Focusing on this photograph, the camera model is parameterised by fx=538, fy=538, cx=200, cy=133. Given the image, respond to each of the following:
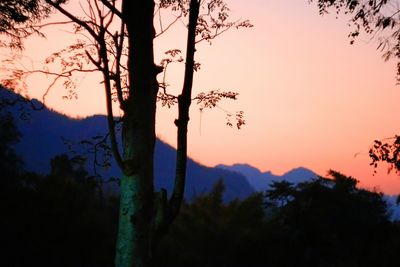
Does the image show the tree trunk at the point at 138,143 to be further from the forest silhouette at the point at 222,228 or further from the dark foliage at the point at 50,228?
the forest silhouette at the point at 222,228

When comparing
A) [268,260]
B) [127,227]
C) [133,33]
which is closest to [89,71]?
[133,33]

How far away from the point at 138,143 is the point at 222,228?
23841mm

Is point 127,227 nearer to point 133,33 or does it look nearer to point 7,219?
point 133,33

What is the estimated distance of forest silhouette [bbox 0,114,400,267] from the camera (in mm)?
21750

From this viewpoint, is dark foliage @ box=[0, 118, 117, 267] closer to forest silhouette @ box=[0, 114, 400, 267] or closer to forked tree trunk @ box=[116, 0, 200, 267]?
forest silhouette @ box=[0, 114, 400, 267]

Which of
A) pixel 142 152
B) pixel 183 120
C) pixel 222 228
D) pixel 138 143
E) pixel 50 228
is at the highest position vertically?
pixel 222 228

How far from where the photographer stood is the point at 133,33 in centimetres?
701

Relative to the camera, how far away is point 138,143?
6766mm

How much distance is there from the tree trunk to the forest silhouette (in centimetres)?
1526

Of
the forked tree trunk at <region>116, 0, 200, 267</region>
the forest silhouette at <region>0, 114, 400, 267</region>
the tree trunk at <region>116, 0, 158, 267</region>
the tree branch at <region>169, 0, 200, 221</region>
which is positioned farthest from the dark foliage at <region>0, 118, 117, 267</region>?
the tree trunk at <region>116, 0, 158, 267</region>

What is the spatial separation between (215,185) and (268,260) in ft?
24.8

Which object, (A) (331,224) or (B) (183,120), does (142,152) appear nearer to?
(B) (183,120)

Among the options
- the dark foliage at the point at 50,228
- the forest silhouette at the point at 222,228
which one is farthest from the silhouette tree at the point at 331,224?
the dark foliage at the point at 50,228

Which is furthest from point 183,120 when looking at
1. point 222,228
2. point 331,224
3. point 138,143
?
point 331,224
